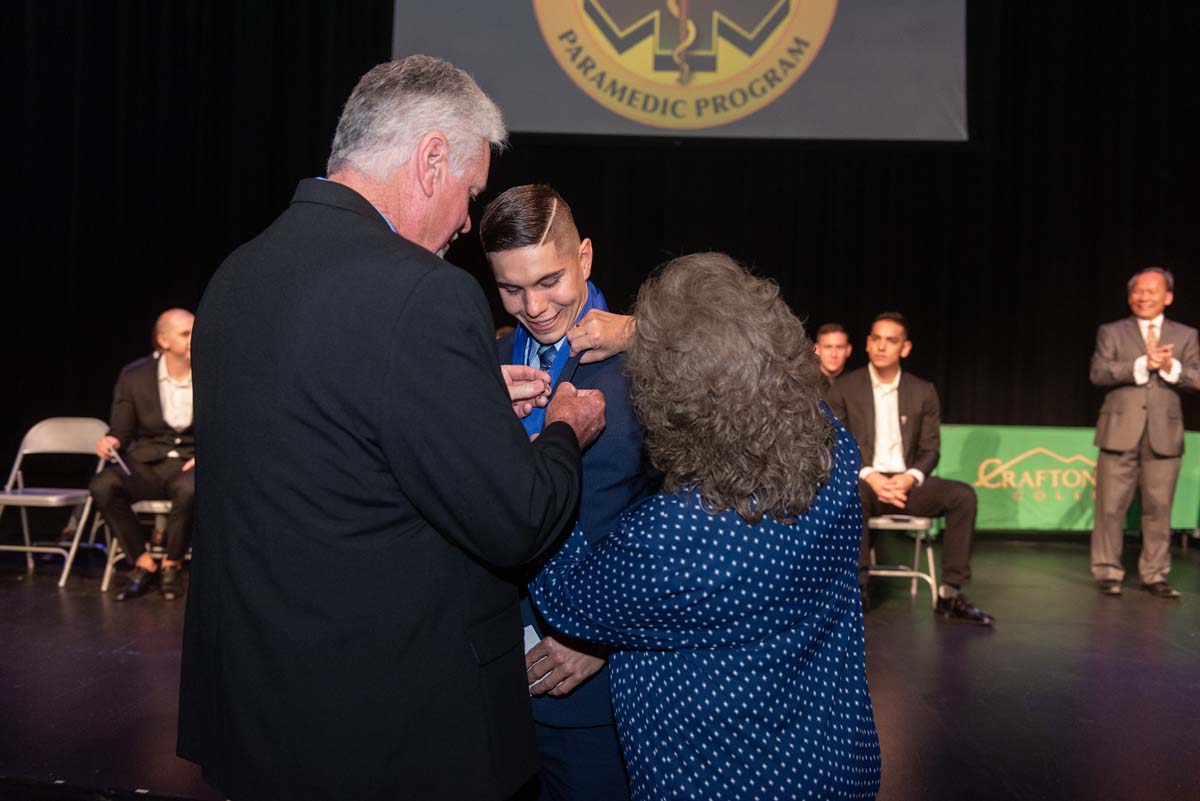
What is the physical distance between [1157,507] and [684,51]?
4.15 meters

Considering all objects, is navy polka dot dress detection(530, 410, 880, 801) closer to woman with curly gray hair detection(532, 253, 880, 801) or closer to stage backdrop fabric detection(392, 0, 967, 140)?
woman with curly gray hair detection(532, 253, 880, 801)

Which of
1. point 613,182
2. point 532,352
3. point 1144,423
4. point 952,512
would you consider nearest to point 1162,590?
point 1144,423

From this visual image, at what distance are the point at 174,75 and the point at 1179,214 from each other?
8492 mm

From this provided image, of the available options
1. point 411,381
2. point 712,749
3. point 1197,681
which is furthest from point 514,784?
point 1197,681

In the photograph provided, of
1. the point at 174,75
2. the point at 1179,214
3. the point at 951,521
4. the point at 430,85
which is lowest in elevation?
the point at 951,521

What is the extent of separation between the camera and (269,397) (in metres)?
1.17

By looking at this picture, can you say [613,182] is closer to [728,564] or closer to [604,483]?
[604,483]

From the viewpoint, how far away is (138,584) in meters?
5.13

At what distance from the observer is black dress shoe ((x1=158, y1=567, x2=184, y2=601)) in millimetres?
5141

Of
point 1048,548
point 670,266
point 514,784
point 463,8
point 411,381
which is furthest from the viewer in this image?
point 1048,548

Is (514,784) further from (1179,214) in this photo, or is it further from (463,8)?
(1179,214)

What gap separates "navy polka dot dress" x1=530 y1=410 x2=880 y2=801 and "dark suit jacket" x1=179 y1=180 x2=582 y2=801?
14cm

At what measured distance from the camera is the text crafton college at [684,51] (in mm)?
6570

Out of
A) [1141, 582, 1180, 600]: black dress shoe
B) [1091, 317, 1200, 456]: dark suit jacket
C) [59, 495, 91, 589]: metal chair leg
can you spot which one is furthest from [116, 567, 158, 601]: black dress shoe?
[1141, 582, 1180, 600]: black dress shoe
